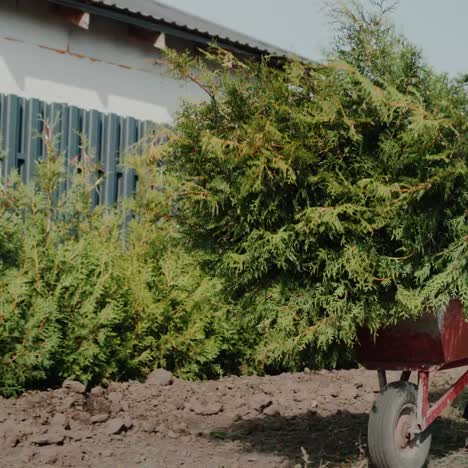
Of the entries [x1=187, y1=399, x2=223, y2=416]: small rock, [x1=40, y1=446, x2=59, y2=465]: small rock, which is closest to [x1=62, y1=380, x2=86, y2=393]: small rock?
[x1=187, y1=399, x2=223, y2=416]: small rock

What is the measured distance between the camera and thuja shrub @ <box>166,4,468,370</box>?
3752mm

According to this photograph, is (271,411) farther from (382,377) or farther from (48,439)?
(48,439)

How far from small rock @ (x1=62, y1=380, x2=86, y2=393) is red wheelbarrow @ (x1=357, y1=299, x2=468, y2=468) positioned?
7.80ft

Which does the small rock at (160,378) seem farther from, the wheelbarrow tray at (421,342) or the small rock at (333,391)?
the wheelbarrow tray at (421,342)

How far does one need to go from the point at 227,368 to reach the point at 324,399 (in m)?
1.15

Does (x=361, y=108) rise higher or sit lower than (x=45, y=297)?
higher

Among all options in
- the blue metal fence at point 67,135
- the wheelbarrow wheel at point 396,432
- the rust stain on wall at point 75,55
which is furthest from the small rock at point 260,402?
the rust stain on wall at point 75,55

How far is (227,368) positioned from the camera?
7324 millimetres

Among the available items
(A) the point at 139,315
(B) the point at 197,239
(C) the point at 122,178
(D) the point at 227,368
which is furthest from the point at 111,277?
(C) the point at 122,178

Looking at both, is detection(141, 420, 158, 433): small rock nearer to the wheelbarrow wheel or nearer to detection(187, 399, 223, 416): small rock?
detection(187, 399, 223, 416): small rock

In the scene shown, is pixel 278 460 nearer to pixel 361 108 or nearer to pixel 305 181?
pixel 305 181

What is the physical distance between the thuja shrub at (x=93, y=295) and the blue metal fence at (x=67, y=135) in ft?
3.26

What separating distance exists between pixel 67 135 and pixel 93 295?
2.88 metres

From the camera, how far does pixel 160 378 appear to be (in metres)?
6.25
